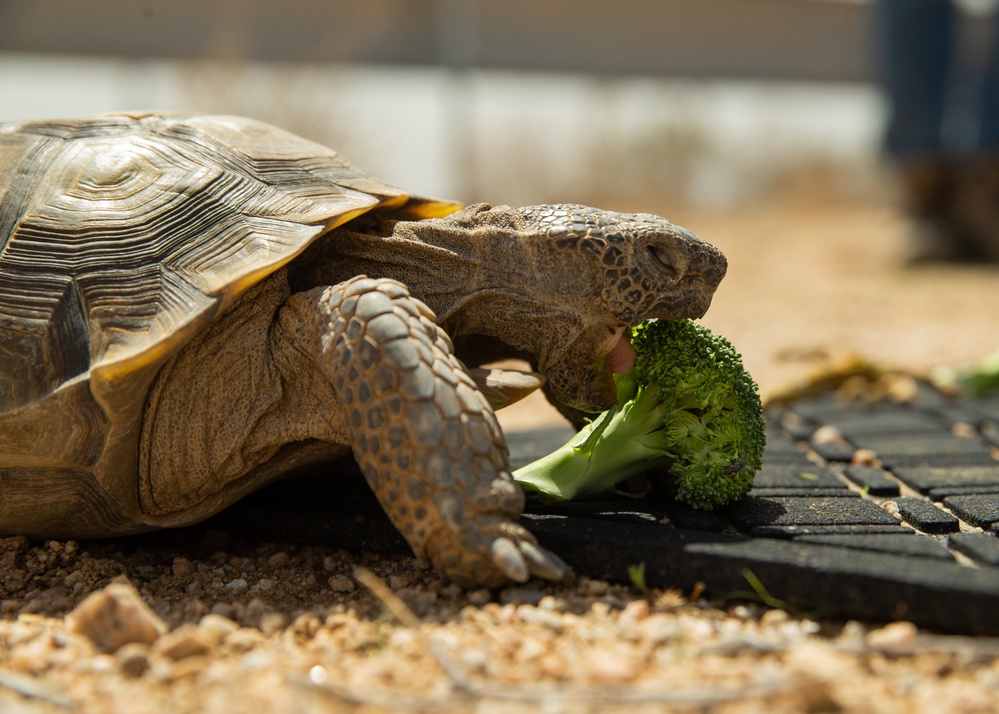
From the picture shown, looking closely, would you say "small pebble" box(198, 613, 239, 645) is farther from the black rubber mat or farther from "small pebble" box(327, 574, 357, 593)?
the black rubber mat

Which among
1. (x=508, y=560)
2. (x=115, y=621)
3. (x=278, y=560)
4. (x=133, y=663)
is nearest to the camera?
(x=133, y=663)

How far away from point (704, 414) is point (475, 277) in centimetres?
73

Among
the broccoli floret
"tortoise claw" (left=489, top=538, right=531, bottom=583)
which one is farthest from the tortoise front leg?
the broccoli floret

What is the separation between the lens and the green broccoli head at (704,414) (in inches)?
91.9

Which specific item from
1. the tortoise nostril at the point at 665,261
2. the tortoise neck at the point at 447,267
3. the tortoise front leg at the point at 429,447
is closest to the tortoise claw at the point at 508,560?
the tortoise front leg at the point at 429,447

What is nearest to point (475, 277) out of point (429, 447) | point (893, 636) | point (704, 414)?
point (429, 447)

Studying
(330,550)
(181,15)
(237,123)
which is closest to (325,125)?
(181,15)

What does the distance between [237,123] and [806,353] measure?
4212mm

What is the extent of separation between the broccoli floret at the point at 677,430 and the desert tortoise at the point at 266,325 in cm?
11

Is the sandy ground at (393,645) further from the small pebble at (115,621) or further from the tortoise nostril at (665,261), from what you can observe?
the tortoise nostril at (665,261)

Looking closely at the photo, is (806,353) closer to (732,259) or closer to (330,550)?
(330,550)

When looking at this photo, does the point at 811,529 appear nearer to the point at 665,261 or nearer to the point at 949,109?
the point at 665,261

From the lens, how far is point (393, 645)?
1.69 metres

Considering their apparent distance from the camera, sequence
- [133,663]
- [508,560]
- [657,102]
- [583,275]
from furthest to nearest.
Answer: [657,102] < [583,275] < [508,560] < [133,663]
